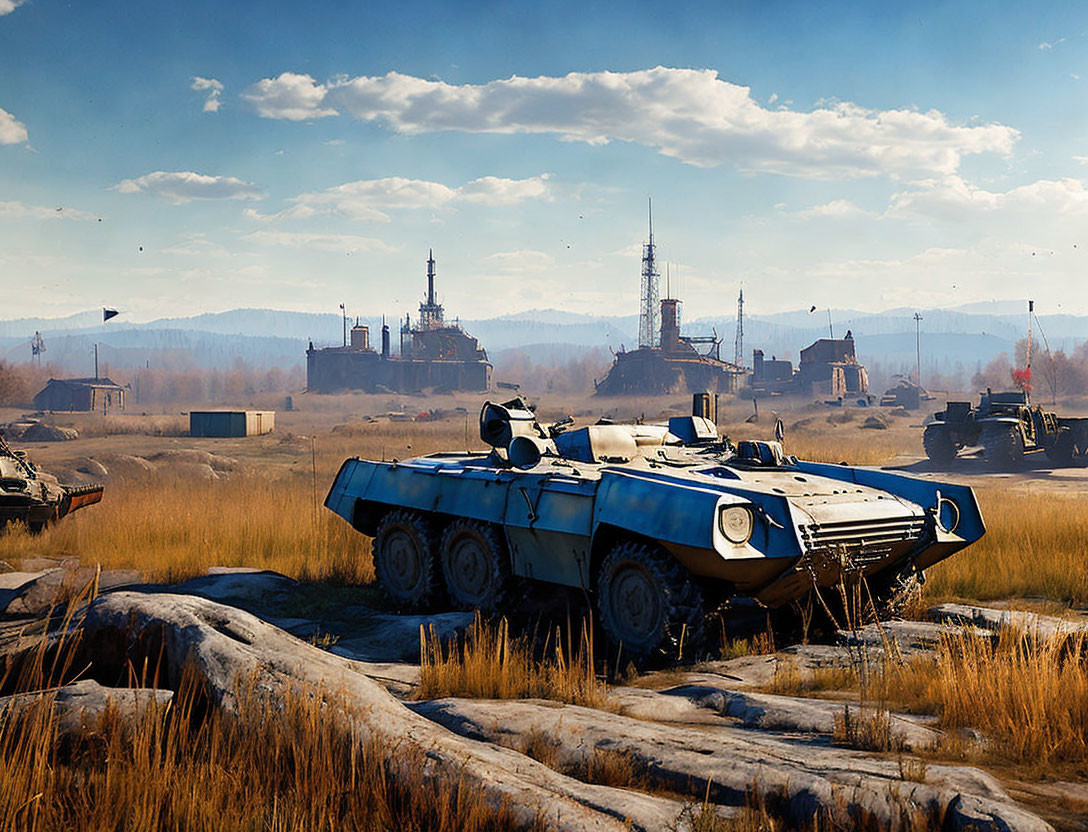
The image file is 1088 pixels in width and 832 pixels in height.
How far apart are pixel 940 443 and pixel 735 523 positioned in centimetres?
2348

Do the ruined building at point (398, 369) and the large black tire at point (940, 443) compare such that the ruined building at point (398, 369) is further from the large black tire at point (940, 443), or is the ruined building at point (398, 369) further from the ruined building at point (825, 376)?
the large black tire at point (940, 443)

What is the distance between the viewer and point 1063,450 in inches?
1105

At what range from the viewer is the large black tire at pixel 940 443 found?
1120 inches

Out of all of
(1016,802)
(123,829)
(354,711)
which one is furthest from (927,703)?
(123,829)

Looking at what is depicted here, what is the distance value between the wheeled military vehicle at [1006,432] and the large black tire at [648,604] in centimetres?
2122

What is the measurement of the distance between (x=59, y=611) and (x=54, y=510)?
7.91 metres

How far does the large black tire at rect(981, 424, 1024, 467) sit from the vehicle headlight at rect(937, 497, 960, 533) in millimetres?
19798

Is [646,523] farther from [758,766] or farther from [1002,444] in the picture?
[1002,444]

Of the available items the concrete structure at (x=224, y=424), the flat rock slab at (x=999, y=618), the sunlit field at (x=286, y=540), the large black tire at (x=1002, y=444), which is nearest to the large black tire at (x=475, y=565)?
the sunlit field at (x=286, y=540)

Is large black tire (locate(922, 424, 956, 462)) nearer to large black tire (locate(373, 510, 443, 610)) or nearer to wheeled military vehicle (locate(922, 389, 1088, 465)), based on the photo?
wheeled military vehicle (locate(922, 389, 1088, 465))

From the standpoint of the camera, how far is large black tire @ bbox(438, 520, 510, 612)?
31.8 feet

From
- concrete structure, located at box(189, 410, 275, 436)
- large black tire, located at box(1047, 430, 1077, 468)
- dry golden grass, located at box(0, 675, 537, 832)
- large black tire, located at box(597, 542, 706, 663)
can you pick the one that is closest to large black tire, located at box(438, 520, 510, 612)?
large black tire, located at box(597, 542, 706, 663)

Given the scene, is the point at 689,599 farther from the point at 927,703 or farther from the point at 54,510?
the point at 54,510

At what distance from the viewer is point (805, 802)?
Answer: 419 centimetres
